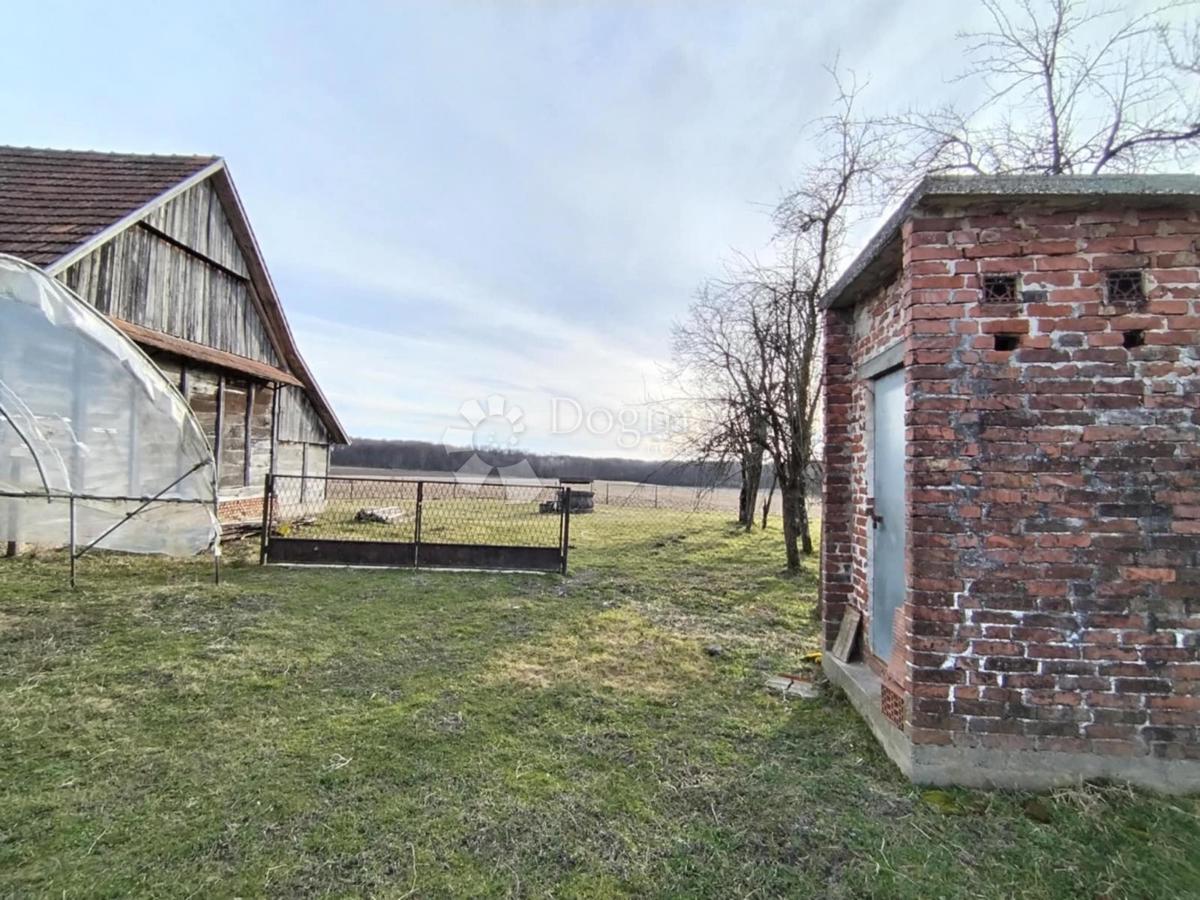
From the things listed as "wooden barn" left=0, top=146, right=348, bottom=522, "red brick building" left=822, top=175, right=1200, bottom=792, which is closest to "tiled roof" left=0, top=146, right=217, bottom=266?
"wooden barn" left=0, top=146, right=348, bottom=522

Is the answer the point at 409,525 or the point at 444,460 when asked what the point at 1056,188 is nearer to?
the point at 409,525

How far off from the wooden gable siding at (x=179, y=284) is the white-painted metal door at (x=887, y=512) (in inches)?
365

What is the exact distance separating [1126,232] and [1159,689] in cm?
210

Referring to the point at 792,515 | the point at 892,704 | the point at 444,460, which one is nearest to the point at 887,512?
the point at 892,704

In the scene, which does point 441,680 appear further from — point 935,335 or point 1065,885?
point 935,335

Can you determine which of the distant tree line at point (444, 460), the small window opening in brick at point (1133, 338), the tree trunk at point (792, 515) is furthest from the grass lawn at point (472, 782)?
the distant tree line at point (444, 460)

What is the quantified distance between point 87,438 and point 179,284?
16.0ft

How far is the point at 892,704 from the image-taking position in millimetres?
2871

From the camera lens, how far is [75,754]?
8.77 ft

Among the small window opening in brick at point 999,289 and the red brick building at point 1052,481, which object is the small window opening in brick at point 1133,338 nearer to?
the red brick building at point 1052,481

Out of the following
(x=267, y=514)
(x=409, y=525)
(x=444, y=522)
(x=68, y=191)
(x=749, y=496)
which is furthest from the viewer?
(x=749, y=496)

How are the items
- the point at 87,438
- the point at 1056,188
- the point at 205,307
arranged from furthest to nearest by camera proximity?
1. the point at 205,307
2. the point at 87,438
3. the point at 1056,188

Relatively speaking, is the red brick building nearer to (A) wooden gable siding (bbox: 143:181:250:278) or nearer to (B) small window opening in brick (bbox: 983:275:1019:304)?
(B) small window opening in brick (bbox: 983:275:1019:304)

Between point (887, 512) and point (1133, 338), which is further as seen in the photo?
point (887, 512)
